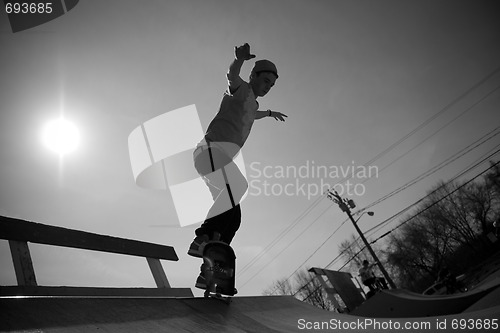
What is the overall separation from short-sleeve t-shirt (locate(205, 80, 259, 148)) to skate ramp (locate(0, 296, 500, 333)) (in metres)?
1.39

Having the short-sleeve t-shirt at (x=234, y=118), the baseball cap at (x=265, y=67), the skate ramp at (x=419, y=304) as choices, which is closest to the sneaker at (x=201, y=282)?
the short-sleeve t-shirt at (x=234, y=118)

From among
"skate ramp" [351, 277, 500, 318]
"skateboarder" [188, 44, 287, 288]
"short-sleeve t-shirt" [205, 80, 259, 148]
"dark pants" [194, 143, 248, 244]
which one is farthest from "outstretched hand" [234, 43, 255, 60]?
"skate ramp" [351, 277, 500, 318]

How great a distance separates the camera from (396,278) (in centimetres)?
4116

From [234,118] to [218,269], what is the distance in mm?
1372

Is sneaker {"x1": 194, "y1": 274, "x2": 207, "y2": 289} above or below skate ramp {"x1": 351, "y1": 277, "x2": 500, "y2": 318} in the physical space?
above

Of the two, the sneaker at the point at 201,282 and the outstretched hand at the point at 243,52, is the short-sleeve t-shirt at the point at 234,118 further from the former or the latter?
the sneaker at the point at 201,282

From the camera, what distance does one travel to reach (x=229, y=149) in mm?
2539

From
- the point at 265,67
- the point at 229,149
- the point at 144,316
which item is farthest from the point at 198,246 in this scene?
the point at 265,67

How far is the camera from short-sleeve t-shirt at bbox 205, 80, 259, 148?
8.45 feet

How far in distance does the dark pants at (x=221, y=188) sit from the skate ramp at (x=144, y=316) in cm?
52

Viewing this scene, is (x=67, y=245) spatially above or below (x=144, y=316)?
above

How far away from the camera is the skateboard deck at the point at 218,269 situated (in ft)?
6.64

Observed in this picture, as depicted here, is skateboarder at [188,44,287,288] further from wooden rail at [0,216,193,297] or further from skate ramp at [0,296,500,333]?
wooden rail at [0,216,193,297]

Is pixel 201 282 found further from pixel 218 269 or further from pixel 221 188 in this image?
pixel 221 188
